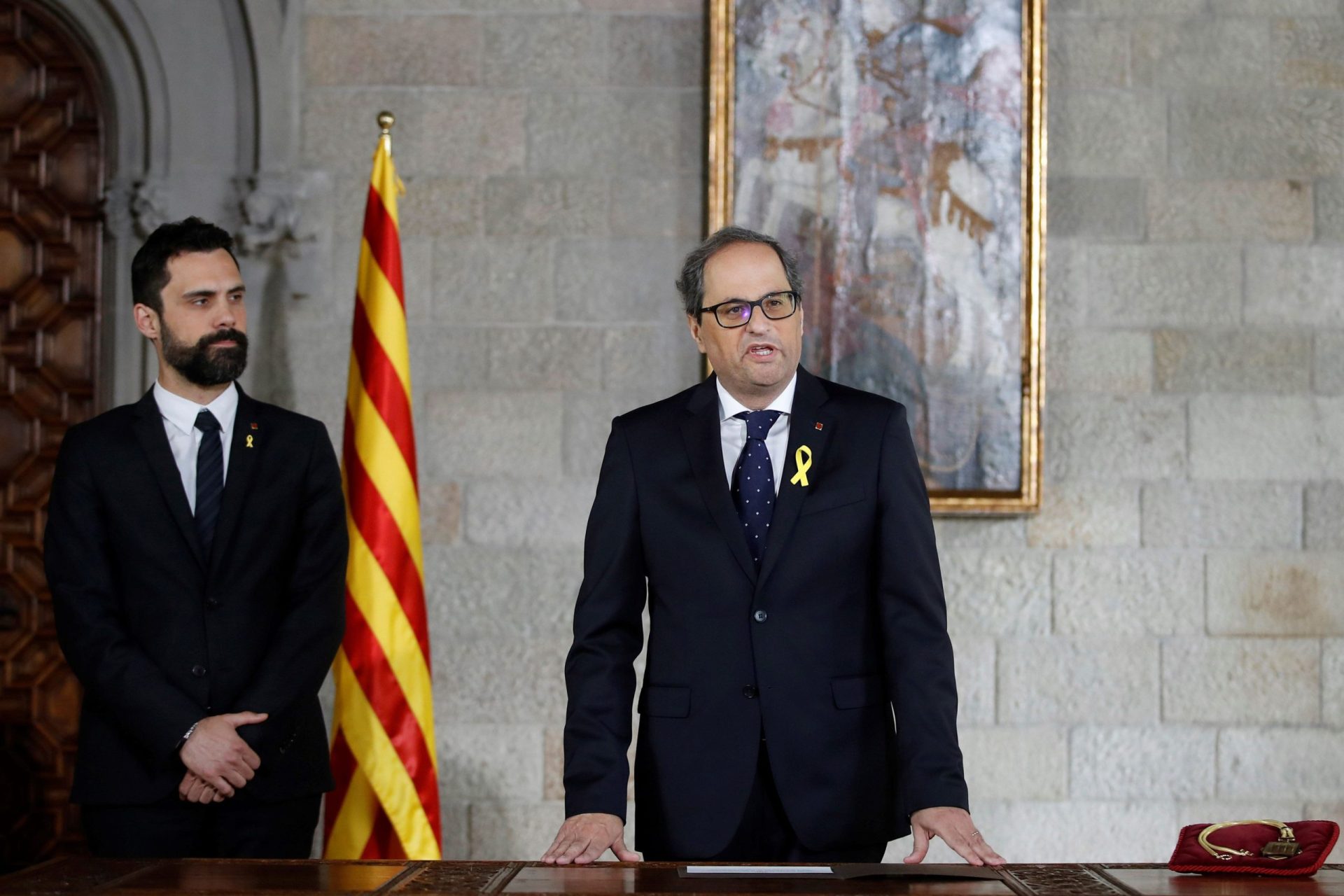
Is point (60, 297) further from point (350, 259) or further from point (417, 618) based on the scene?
point (417, 618)

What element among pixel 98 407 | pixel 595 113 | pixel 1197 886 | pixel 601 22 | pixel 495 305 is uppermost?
pixel 601 22

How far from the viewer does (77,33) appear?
437cm

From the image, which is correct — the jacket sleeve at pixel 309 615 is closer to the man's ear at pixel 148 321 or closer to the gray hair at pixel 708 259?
the man's ear at pixel 148 321

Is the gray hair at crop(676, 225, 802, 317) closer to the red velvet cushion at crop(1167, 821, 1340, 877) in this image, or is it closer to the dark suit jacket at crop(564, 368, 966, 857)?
the dark suit jacket at crop(564, 368, 966, 857)

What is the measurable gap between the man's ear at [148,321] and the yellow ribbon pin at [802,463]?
55.7 inches

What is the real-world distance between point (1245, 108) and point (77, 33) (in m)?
3.61

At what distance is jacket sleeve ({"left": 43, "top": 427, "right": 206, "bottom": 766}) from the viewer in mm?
2639

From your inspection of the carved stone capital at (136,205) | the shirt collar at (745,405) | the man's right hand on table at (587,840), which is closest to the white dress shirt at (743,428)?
the shirt collar at (745,405)

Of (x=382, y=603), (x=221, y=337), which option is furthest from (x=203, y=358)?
(x=382, y=603)

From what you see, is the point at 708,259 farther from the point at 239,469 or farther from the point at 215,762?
the point at 215,762

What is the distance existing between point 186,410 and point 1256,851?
213 cm

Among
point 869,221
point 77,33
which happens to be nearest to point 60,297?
point 77,33

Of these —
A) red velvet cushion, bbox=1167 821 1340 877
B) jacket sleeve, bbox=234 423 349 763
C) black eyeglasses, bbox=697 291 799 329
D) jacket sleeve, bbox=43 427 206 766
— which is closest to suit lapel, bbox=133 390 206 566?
jacket sleeve, bbox=43 427 206 766

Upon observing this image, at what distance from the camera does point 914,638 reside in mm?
2268
